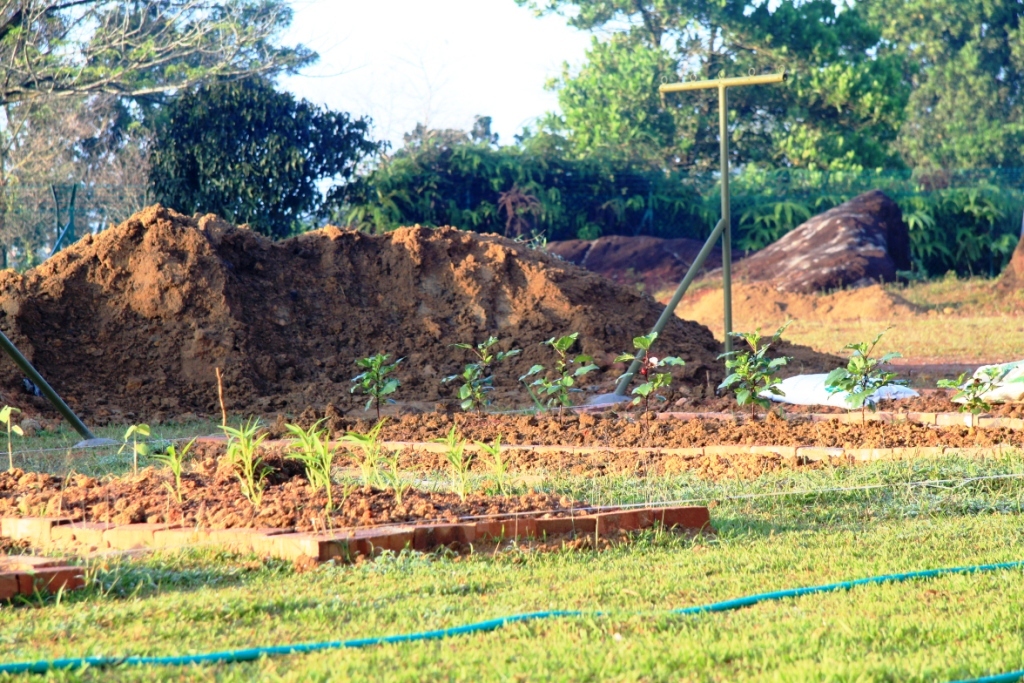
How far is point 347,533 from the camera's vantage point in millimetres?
4004

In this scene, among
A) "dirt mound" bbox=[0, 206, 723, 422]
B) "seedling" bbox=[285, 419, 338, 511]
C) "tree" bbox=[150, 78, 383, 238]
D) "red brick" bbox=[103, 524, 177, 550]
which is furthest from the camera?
"tree" bbox=[150, 78, 383, 238]

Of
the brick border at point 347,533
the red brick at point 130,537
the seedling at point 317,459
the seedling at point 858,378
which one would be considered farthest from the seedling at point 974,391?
the red brick at point 130,537

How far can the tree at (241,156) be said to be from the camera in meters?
19.0

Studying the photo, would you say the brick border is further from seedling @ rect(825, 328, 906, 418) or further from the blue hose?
seedling @ rect(825, 328, 906, 418)

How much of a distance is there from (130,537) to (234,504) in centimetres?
48

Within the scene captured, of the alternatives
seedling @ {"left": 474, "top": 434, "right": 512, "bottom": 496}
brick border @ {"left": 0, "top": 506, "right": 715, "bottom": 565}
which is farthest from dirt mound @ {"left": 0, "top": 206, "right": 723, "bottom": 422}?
brick border @ {"left": 0, "top": 506, "right": 715, "bottom": 565}

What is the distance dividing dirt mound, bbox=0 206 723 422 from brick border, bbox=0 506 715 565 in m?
5.47

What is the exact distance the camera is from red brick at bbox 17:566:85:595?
3.48 metres

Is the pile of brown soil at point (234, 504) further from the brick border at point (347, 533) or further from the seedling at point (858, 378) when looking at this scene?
the seedling at point (858, 378)

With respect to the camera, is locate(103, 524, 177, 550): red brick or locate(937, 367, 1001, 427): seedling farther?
locate(937, 367, 1001, 427): seedling

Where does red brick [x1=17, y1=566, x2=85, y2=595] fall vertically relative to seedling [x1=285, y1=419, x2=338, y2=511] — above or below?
below

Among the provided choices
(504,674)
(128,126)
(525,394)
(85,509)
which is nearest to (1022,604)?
(504,674)

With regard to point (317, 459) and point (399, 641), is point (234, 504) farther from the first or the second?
point (399, 641)

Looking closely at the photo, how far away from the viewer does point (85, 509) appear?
461 cm
